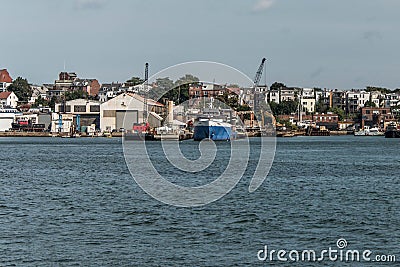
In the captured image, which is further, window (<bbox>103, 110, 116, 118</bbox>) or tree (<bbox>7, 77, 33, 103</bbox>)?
tree (<bbox>7, 77, 33, 103</bbox>)

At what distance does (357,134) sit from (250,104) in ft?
76.7

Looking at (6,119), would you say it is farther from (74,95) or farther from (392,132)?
(392,132)

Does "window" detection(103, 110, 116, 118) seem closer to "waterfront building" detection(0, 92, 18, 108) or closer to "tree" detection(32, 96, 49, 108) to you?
"waterfront building" detection(0, 92, 18, 108)

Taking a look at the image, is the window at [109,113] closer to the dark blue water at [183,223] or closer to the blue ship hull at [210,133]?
the blue ship hull at [210,133]

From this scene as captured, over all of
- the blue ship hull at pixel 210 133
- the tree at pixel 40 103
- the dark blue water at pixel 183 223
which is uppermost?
the tree at pixel 40 103

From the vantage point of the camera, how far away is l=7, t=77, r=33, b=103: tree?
19225cm

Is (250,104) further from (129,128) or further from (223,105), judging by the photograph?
(129,128)

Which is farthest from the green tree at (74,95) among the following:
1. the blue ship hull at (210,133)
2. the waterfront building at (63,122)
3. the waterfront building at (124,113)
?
the blue ship hull at (210,133)

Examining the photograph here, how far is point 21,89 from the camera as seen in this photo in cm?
19300

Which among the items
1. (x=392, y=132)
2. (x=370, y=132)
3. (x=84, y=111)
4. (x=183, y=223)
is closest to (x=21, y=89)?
(x=84, y=111)

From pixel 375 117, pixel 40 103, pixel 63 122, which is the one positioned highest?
pixel 40 103

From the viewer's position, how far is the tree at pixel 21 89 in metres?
192

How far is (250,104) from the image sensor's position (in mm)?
171750

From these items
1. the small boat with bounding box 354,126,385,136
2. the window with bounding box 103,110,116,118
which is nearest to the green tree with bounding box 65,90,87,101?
the window with bounding box 103,110,116,118
